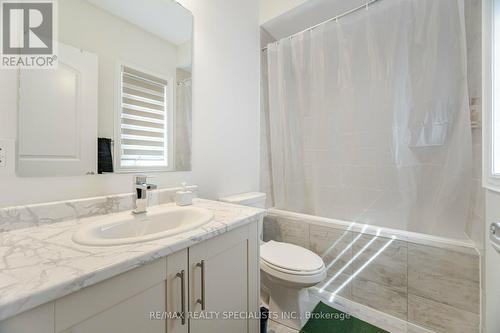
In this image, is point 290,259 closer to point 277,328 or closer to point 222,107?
point 277,328

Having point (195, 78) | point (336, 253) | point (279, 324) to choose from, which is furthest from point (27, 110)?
point (336, 253)

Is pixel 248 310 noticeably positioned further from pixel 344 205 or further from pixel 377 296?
pixel 344 205

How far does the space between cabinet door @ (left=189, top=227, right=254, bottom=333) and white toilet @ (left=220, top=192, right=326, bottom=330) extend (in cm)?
36

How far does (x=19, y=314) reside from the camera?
0.38 m

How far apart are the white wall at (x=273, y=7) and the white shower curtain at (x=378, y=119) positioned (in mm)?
231

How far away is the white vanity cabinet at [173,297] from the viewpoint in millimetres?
441

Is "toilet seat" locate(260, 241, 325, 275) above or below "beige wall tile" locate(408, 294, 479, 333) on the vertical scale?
above

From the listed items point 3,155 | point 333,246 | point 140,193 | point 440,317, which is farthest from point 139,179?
point 440,317

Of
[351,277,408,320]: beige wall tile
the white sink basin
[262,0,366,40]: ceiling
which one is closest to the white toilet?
[351,277,408,320]: beige wall tile

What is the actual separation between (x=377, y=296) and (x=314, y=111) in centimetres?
142

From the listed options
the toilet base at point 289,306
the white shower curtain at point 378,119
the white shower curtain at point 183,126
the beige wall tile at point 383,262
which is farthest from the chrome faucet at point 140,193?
the beige wall tile at point 383,262

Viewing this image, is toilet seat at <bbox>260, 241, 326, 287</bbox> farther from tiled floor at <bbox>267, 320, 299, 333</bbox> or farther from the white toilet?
tiled floor at <bbox>267, 320, 299, 333</bbox>

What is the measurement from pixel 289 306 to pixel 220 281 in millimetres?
823

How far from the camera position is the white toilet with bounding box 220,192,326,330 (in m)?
1.20
